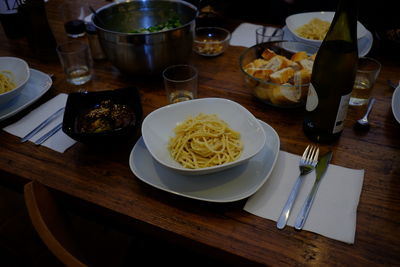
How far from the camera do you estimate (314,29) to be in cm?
147

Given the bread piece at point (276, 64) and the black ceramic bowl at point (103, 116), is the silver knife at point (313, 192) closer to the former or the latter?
the bread piece at point (276, 64)

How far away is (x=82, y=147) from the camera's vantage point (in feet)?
3.26

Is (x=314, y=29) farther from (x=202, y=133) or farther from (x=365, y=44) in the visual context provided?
(x=202, y=133)

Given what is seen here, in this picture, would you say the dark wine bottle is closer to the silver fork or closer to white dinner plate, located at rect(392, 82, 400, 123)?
the silver fork

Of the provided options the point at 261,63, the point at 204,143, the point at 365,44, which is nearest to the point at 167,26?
the point at 261,63

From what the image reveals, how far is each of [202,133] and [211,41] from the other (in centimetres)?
75

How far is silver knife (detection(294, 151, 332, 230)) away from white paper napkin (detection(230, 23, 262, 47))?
817mm

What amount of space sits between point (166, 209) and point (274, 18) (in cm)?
222

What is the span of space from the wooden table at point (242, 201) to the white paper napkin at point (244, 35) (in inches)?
15.8

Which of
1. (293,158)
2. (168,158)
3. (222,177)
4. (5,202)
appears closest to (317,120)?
(293,158)

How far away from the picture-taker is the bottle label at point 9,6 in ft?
5.06

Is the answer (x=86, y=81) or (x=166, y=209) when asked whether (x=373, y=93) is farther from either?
(x=86, y=81)

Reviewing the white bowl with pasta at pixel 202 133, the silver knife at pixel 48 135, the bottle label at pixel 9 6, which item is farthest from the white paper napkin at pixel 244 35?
the bottle label at pixel 9 6

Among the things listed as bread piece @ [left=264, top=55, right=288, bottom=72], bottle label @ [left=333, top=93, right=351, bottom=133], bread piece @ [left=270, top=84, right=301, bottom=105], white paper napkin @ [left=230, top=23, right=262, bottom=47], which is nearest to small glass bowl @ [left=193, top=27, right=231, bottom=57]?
white paper napkin @ [left=230, top=23, right=262, bottom=47]
